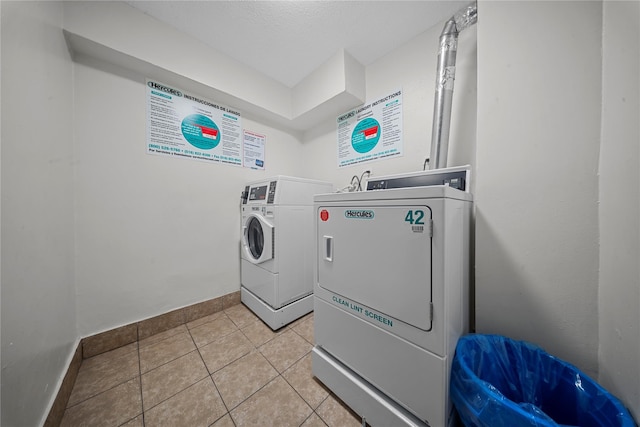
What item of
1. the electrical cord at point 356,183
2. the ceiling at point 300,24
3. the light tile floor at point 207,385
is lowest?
the light tile floor at point 207,385

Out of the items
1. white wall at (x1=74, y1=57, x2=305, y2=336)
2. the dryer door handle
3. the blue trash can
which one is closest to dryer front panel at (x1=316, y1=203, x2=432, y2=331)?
the dryer door handle

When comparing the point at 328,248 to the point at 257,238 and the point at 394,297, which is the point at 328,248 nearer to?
the point at 394,297

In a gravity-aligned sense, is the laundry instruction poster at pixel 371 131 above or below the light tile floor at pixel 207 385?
above

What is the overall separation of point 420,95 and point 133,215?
2438 mm

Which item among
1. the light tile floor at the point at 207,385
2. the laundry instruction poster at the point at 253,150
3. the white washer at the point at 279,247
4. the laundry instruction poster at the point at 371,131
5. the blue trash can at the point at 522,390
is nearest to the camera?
the blue trash can at the point at 522,390

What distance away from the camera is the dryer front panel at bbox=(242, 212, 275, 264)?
1.57 metres

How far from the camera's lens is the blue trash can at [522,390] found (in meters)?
0.53

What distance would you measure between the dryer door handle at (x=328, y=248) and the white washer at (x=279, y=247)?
2.07ft

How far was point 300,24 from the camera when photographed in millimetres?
1482

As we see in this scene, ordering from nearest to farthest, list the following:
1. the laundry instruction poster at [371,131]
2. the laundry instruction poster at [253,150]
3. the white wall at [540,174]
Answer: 1. the white wall at [540,174]
2. the laundry instruction poster at [371,131]
3. the laundry instruction poster at [253,150]

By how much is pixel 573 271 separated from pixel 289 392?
142 centimetres

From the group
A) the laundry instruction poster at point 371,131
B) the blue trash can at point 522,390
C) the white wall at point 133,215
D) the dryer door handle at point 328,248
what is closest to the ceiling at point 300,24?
the laundry instruction poster at point 371,131

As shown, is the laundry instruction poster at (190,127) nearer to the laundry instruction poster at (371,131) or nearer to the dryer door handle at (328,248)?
the laundry instruction poster at (371,131)

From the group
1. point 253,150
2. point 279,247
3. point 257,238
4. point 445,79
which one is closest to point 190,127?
point 253,150
